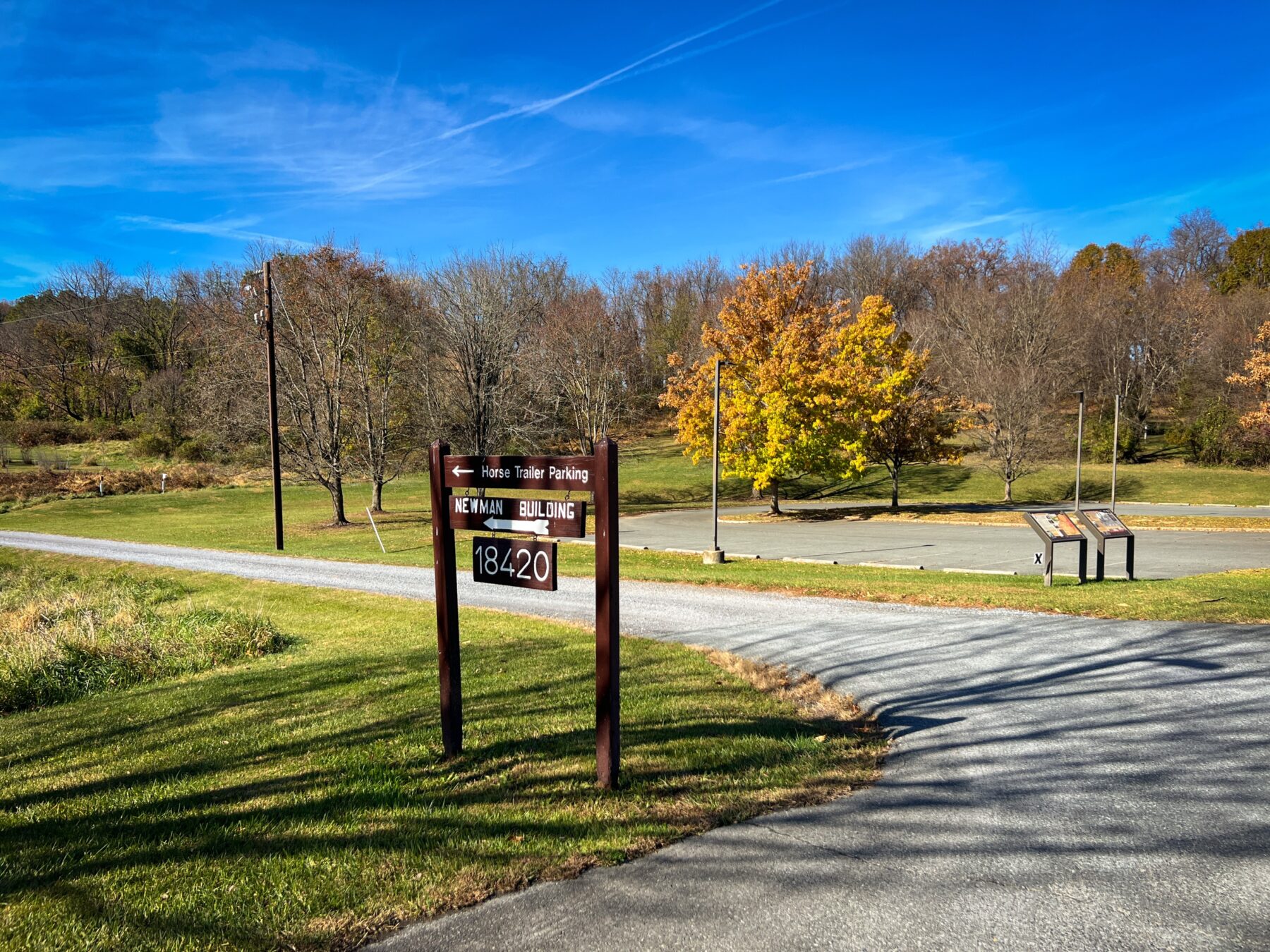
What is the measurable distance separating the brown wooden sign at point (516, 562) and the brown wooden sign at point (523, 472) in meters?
0.35

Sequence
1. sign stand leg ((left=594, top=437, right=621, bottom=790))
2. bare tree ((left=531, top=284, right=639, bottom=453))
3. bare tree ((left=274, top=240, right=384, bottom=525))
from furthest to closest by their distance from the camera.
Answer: bare tree ((left=531, top=284, right=639, bottom=453))
bare tree ((left=274, top=240, right=384, bottom=525))
sign stand leg ((left=594, top=437, right=621, bottom=790))

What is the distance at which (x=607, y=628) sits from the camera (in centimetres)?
457

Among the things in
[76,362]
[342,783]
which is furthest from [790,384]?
[76,362]

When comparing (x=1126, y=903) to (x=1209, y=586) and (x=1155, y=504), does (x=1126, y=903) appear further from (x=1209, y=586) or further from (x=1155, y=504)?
(x=1155, y=504)

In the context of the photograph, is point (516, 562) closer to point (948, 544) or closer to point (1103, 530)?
point (1103, 530)

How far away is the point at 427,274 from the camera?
118 ft

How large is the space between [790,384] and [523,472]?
27.5 m

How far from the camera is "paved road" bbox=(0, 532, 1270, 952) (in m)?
3.09

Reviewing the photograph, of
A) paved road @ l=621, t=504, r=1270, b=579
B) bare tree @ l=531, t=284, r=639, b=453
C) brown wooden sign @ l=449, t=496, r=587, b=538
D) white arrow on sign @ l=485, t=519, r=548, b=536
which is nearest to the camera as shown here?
brown wooden sign @ l=449, t=496, r=587, b=538

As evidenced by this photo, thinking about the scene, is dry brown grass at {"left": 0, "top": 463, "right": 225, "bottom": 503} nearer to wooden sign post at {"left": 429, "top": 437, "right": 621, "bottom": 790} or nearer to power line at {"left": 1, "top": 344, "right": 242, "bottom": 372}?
power line at {"left": 1, "top": 344, "right": 242, "bottom": 372}

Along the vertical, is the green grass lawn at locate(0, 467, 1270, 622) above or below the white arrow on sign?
below

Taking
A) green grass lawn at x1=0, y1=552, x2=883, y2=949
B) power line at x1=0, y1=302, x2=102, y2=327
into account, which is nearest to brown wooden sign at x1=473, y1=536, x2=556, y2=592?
green grass lawn at x1=0, y1=552, x2=883, y2=949

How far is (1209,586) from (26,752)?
45.8 feet

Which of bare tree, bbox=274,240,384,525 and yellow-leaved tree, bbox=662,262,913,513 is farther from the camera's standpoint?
yellow-leaved tree, bbox=662,262,913,513
